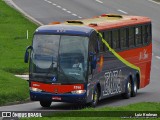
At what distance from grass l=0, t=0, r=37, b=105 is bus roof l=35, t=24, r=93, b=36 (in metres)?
3.11

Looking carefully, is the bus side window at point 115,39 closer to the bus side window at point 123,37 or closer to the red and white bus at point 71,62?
the red and white bus at point 71,62

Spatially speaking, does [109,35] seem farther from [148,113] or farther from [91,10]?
[91,10]

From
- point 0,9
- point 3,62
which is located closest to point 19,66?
point 3,62

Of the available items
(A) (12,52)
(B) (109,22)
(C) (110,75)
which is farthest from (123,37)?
(A) (12,52)

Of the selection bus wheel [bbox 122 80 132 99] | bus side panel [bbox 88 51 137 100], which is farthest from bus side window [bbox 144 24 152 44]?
bus wheel [bbox 122 80 132 99]

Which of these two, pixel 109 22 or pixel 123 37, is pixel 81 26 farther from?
pixel 123 37

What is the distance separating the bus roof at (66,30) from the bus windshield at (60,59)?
0.50ft

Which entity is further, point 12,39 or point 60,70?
point 12,39

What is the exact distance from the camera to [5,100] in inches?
1134

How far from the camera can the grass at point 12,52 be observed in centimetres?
3012

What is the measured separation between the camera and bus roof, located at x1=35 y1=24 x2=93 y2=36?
89.1 ft

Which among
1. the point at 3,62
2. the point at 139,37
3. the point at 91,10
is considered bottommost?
the point at 91,10

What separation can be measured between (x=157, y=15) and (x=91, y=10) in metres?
5.76

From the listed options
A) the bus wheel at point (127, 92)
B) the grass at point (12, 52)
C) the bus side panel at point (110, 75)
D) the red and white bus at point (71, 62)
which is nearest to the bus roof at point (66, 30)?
the red and white bus at point (71, 62)
